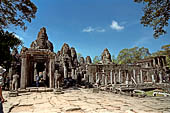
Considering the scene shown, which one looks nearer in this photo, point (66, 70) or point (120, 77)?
point (120, 77)

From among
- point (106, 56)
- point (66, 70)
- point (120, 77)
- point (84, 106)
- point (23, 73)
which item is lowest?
point (120, 77)

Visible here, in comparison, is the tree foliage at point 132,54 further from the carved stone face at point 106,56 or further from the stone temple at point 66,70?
Result: the carved stone face at point 106,56

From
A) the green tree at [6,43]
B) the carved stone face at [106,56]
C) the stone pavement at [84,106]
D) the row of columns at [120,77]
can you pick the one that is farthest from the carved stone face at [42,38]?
the carved stone face at [106,56]

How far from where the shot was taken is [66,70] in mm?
22547

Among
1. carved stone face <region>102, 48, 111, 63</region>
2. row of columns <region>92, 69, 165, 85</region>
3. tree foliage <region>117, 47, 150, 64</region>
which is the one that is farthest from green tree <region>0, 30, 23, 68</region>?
tree foliage <region>117, 47, 150, 64</region>

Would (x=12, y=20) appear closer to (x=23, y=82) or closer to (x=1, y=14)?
(x=1, y=14)

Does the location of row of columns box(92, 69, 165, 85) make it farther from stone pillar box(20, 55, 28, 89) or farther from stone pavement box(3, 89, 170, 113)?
stone pavement box(3, 89, 170, 113)

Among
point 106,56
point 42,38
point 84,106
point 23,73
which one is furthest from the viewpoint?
point 106,56

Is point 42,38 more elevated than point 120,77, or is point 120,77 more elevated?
point 42,38

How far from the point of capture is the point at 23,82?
11195mm

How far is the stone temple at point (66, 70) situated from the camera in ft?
39.8

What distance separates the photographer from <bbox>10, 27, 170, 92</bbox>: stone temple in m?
12.1

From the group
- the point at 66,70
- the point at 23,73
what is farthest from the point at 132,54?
the point at 23,73

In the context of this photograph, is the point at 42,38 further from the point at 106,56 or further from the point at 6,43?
the point at 106,56
